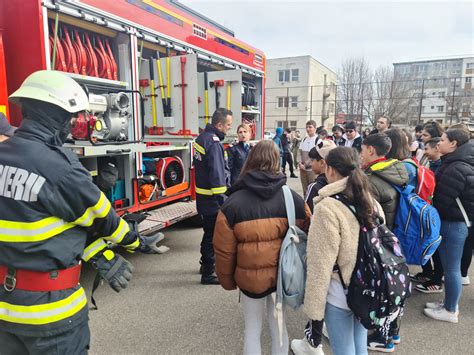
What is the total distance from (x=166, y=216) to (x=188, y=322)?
1.72 metres

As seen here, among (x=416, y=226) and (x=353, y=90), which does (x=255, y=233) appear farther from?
(x=353, y=90)

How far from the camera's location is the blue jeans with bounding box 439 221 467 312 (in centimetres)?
287

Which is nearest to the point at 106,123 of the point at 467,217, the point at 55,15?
the point at 55,15

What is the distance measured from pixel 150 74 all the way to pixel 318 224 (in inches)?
149

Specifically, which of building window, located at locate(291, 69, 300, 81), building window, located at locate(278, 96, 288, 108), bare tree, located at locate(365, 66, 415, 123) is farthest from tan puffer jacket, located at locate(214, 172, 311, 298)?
building window, located at locate(291, 69, 300, 81)

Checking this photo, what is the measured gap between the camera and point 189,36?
16.1 ft

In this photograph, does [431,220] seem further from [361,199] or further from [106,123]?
[106,123]

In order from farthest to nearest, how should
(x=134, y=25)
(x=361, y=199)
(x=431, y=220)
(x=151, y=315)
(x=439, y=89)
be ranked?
(x=439, y=89), (x=134, y=25), (x=151, y=315), (x=431, y=220), (x=361, y=199)

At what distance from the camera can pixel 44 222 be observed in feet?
4.66

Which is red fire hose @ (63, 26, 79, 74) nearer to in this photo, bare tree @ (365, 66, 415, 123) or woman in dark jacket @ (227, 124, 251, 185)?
woman in dark jacket @ (227, 124, 251, 185)

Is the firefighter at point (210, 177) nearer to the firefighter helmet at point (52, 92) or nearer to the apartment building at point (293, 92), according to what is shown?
the firefighter helmet at point (52, 92)

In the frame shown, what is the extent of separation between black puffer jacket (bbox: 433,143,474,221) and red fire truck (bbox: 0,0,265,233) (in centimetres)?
301

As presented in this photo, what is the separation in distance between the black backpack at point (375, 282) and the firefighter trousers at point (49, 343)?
1.35 meters

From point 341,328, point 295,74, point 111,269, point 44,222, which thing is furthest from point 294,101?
point 44,222
